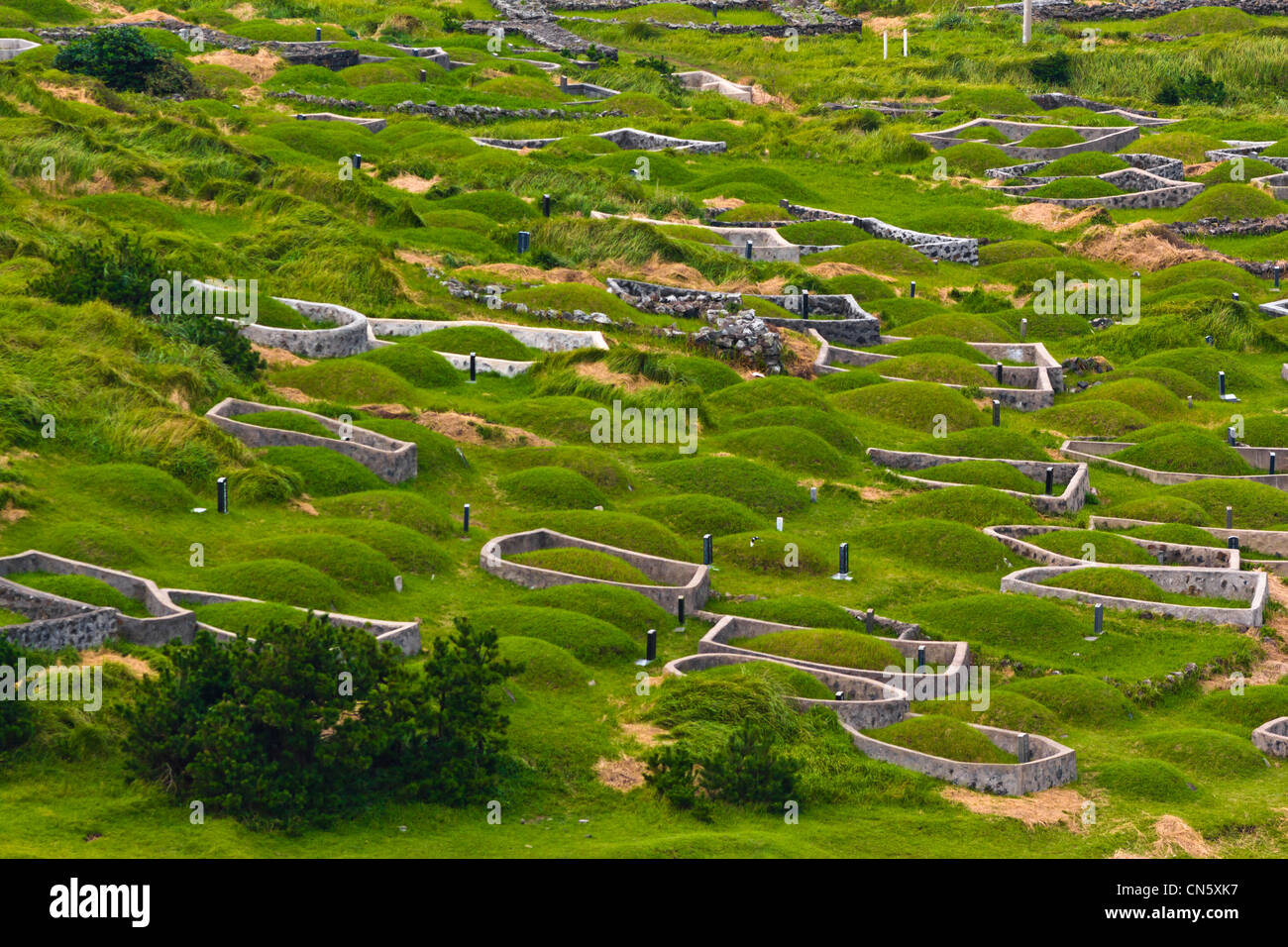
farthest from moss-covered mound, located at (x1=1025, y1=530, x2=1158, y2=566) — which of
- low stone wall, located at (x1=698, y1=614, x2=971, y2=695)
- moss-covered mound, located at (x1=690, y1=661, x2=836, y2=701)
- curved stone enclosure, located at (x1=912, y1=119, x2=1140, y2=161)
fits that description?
curved stone enclosure, located at (x1=912, y1=119, x2=1140, y2=161)

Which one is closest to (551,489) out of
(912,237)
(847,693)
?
(847,693)

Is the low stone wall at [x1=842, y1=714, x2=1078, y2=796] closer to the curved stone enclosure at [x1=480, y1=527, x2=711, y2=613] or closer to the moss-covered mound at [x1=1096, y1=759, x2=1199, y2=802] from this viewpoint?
the moss-covered mound at [x1=1096, y1=759, x2=1199, y2=802]

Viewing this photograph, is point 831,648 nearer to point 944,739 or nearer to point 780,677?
point 780,677

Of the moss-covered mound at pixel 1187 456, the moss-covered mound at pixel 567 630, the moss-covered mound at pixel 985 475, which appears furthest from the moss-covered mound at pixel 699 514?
the moss-covered mound at pixel 1187 456

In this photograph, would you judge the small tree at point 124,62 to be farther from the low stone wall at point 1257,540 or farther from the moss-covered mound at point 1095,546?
the low stone wall at point 1257,540

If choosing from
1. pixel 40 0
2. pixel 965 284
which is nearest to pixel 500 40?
pixel 40 0

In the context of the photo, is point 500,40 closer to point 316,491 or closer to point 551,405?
point 551,405
